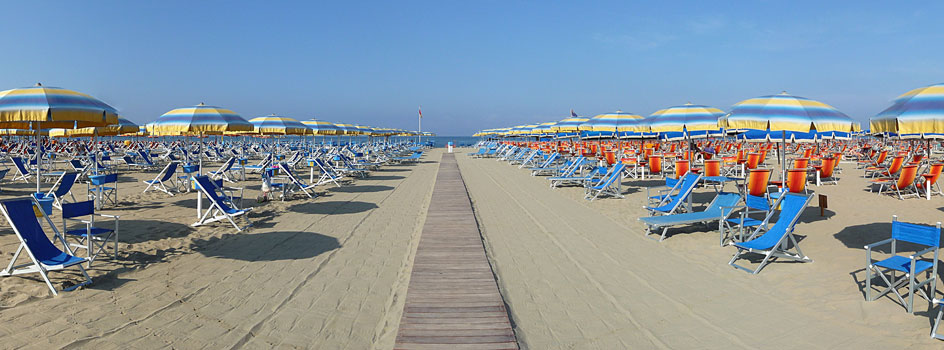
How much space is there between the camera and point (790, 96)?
5715 millimetres

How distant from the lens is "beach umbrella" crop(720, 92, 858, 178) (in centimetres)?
528

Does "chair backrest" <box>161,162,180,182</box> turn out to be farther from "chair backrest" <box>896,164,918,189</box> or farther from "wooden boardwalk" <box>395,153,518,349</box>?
"chair backrest" <box>896,164,918,189</box>

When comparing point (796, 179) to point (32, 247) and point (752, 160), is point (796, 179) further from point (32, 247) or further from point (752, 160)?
point (32, 247)

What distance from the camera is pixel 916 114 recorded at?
3.35m

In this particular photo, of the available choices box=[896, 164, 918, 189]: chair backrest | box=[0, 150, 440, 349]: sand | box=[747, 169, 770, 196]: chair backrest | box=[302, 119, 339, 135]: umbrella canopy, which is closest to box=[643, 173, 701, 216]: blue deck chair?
box=[747, 169, 770, 196]: chair backrest

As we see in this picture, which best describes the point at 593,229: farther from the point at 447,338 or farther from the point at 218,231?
the point at 218,231

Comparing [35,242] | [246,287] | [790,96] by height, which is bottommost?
[246,287]

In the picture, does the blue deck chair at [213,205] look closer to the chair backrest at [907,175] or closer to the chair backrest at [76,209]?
the chair backrest at [76,209]

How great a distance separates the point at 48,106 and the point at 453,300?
166 inches

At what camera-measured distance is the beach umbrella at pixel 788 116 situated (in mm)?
5277

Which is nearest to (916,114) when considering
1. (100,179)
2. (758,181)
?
(758,181)

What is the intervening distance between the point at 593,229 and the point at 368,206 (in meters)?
4.09

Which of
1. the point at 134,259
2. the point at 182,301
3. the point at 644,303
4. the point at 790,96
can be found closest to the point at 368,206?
the point at 134,259

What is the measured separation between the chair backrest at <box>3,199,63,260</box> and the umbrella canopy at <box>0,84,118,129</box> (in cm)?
93
